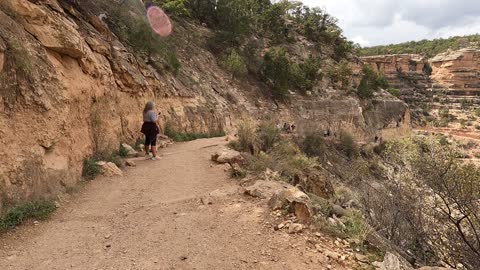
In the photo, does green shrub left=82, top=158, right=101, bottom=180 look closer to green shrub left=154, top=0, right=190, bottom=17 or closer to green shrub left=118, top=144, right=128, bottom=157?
green shrub left=118, top=144, right=128, bottom=157

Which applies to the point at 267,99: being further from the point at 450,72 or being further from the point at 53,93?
the point at 450,72

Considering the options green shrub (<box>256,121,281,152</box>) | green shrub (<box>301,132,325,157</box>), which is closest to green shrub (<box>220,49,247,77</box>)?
green shrub (<box>301,132,325,157</box>)

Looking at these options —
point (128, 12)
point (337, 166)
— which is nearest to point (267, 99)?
point (337, 166)

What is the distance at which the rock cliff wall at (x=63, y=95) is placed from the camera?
4.98 meters

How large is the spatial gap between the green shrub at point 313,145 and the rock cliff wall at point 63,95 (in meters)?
7.32

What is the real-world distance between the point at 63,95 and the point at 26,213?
255 centimetres

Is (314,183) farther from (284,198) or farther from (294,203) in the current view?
(294,203)

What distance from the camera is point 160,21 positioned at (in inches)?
760

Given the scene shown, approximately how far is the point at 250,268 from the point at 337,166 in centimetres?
1785

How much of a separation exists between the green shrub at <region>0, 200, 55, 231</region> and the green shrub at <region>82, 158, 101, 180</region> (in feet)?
5.08

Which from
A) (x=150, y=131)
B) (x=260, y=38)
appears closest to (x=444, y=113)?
(x=260, y=38)

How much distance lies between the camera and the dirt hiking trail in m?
3.65

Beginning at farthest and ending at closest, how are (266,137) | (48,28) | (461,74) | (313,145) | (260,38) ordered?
1. (461,74)
2. (260,38)
3. (313,145)
4. (266,137)
5. (48,28)

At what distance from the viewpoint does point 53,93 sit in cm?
607
